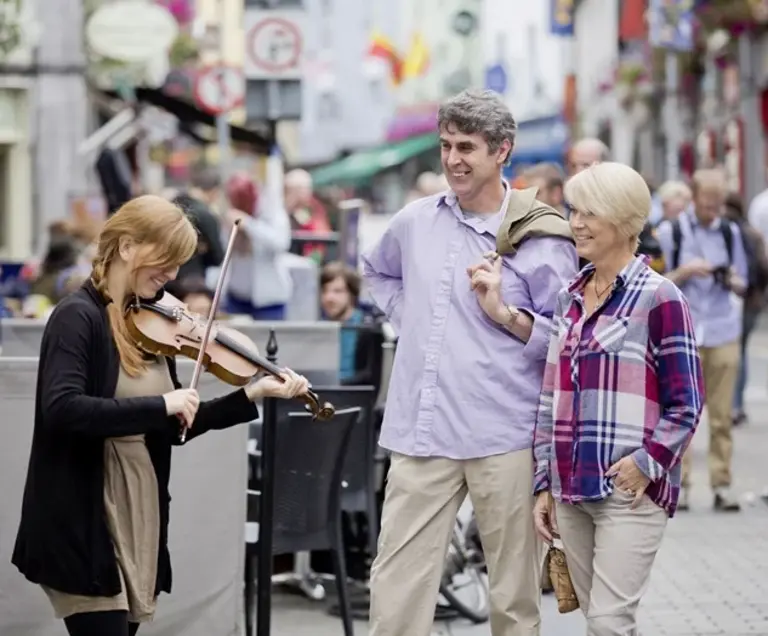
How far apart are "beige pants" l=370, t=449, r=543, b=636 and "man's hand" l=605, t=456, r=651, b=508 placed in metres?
0.43

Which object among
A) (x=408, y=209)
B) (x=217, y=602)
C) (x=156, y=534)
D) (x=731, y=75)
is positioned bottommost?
Answer: (x=217, y=602)

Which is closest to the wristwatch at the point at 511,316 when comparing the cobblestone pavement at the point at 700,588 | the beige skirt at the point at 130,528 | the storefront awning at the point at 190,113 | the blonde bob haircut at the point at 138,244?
the blonde bob haircut at the point at 138,244

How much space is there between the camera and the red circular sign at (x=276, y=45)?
1900cm

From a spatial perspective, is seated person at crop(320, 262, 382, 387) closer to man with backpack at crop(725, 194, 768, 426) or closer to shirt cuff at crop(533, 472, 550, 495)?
man with backpack at crop(725, 194, 768, 426)

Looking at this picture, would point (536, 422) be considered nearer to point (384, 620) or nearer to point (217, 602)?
point (384, 620)

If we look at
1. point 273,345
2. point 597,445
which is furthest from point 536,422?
point 273,345

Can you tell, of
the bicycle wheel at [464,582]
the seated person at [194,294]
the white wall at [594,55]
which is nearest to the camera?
the bicycle wheel at [464,582]

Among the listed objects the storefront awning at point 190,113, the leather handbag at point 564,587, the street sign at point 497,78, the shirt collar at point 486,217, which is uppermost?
the street sign at point 497,78

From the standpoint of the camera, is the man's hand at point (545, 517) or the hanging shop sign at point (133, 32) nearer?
the man's hand at point (545, 517)

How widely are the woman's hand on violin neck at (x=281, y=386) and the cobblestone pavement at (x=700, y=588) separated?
3250mm

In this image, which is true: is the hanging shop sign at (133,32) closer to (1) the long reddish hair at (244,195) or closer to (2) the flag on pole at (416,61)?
(1) the long reddish hair at (244,195)

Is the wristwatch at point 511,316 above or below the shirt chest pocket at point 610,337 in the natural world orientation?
above

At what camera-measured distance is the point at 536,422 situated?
5.68 metres

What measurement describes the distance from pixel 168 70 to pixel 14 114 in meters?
13.9
